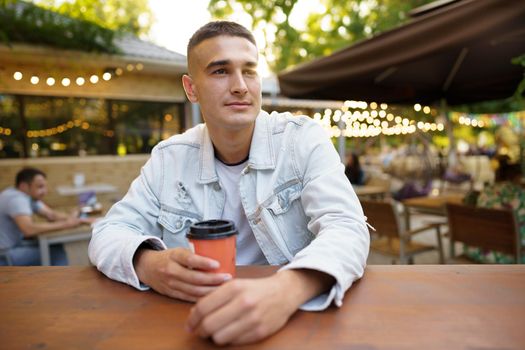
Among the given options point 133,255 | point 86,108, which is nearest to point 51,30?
point 86,108

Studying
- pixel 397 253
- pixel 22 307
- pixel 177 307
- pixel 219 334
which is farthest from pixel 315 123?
pixel 397 253

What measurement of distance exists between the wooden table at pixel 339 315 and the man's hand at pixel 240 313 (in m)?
0.03

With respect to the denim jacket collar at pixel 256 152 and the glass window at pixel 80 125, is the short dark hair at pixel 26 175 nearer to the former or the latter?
the denim jacket collar at pixel 256 152

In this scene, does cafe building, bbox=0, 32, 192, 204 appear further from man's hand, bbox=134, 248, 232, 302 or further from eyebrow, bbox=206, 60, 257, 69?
man's hand, bbox=134, 248, 232, 302

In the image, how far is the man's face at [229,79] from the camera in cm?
141

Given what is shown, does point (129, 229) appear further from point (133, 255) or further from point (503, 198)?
point (503, 198)

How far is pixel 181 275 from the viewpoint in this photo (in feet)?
3.24

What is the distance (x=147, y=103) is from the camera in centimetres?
→ 1012

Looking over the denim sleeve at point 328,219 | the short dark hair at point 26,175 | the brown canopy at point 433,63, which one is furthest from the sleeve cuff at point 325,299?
the short dark hair at point 26,175

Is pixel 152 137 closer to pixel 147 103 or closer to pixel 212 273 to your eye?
pixel 147 103

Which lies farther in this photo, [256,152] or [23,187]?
[23,187]

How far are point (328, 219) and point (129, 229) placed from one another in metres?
0.68

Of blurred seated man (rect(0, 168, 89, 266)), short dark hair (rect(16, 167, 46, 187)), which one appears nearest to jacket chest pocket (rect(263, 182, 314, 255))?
blurred seated man (rect(0, 168, 89, 266))

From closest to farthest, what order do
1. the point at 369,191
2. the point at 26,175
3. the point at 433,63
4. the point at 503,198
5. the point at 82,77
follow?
the point at 503,198 → the point at 26,175 → the point at 433,63 → the point at 369,191 → the point at 82,77
